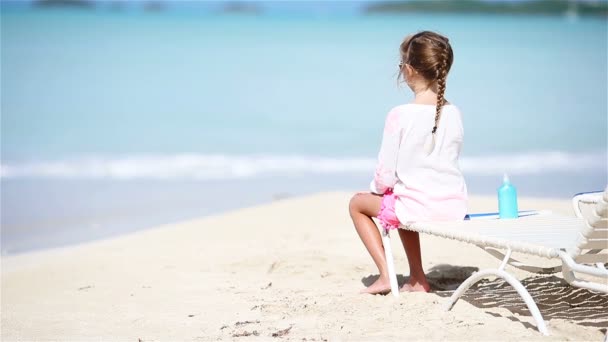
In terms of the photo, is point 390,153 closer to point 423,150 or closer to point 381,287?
point 423,150

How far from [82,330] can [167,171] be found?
7.11m

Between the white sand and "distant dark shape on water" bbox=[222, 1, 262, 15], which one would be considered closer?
the white sand

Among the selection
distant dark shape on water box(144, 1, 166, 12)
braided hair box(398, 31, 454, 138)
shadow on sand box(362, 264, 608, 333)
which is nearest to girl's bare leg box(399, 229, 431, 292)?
shadow on sand box(362, 264, 608, 333)

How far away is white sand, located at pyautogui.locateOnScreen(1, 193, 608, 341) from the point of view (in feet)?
14.1

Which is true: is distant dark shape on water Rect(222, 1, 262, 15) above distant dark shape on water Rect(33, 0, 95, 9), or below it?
below

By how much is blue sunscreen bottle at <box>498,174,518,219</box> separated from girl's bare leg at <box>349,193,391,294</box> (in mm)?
631

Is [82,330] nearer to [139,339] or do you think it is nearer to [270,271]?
[139,339]

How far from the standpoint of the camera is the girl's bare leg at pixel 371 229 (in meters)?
4.86

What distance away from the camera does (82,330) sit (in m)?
4.63

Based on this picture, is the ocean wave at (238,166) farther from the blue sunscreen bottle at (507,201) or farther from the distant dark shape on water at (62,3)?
the distant dark shape on water at (62,3)

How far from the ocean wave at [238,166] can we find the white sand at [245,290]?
3668mm

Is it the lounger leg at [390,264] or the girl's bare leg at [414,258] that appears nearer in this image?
the lounger leg at [390,264]

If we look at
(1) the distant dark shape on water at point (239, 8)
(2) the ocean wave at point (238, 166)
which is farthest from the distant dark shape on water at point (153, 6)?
(2) the ocean wave at point (238, 166)

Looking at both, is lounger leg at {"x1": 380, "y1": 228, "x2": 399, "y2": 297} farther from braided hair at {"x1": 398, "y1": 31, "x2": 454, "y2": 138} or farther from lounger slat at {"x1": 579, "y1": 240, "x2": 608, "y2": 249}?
lounger slat at {"x1": 579, "y1": 240, "x2": 608, "y2": 249}
